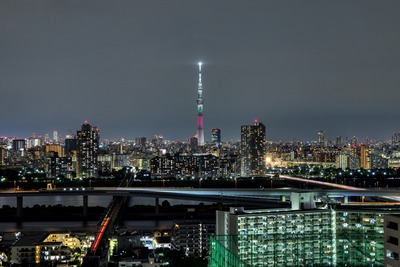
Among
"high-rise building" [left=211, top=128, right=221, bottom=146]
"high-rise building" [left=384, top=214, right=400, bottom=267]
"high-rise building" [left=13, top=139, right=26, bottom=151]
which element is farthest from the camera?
"high-rise building" [left=211, top=128, right=221, bottom=146]

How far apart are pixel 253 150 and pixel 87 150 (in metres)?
8.85

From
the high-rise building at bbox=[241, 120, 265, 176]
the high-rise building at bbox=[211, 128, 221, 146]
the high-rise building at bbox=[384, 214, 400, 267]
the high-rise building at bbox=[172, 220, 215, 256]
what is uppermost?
the high-rise building at bbox=[211, 128, 221, 146]

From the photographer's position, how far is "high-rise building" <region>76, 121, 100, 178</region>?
100 feet

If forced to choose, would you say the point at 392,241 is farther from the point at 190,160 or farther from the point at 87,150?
the point at 87,150

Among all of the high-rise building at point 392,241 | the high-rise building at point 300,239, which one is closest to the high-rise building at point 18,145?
the high-rise building at point 300,239

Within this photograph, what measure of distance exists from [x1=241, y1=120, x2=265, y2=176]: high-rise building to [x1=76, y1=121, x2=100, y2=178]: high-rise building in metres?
7.72

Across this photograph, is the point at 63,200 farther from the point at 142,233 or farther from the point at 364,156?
the point at 364,156

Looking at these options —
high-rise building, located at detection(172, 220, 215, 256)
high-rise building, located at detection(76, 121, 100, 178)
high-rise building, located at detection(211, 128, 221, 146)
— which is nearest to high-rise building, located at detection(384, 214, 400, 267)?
high-rise building, located at detection(172, 220, 215, 256)

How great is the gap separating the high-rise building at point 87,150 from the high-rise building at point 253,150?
7.72 metres

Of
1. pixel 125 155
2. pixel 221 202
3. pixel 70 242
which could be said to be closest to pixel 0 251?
pixel 70 242

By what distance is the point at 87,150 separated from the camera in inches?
1271

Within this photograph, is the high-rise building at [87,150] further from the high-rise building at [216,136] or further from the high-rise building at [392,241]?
the high-rise building at [392,241]

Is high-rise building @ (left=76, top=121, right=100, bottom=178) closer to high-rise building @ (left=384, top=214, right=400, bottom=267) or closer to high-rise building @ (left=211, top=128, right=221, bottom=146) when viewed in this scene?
high-rise building @ (left=211, top=128, right=221, bottom=146)

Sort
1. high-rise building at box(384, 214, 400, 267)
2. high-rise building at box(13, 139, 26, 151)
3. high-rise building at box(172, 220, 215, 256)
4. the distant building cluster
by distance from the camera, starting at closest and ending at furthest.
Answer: high-rise building at box(384, 214, 400, 267), high-rise building at box(172, 220, 215, 256), the distant building cluster, high-rise building at box(13, 139, 26, 151)
